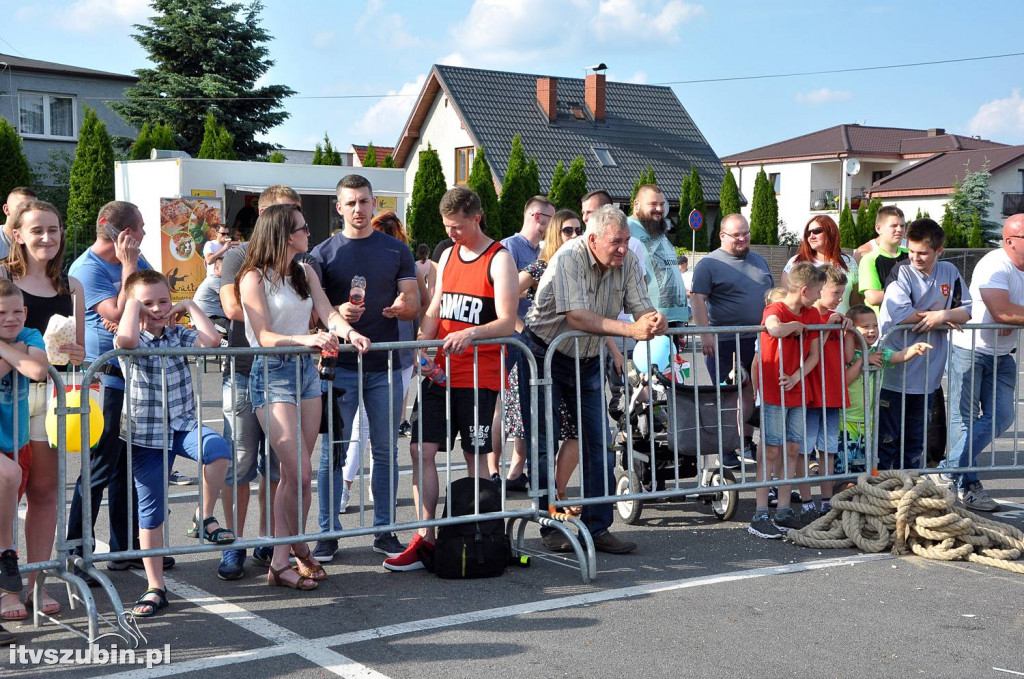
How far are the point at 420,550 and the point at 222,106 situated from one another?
33833 millimetres

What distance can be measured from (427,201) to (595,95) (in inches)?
640

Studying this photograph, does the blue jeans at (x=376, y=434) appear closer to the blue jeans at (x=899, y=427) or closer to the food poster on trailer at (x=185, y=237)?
the blue jeans at (x=899, y=427)

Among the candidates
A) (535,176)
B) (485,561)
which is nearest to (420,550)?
(485,561)

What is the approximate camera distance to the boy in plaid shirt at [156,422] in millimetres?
4980

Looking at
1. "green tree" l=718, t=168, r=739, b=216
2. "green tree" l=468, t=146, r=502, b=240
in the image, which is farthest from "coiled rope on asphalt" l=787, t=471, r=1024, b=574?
"green tree" l=718, t=168, r=739, b=216

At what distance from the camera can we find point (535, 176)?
111 ft

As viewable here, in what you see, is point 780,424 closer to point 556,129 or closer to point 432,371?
point 432,371

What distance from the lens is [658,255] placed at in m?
7.75

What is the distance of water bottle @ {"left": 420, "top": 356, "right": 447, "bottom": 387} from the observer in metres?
5.78

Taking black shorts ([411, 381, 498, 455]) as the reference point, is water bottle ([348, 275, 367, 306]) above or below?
above

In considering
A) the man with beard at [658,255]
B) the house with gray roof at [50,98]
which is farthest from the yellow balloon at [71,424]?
the house with gray roof at [50,98]

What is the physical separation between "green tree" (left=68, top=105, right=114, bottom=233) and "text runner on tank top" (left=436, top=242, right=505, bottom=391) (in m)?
22.9

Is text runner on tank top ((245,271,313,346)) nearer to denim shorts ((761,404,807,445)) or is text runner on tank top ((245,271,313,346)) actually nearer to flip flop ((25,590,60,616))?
flip flop ((25,590,60,616))

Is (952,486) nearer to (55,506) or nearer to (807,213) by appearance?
(55,506)
